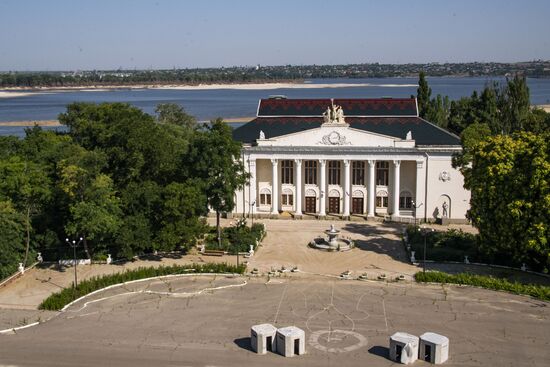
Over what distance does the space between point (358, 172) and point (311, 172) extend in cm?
455

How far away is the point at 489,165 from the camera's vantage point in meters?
43.1

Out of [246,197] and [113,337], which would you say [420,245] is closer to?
[246,197]

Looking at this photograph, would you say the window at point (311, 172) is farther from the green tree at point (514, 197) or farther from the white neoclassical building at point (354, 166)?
the green tree at point (514, 197)

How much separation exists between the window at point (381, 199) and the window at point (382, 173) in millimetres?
878

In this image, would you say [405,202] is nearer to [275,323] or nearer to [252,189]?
[252,189]

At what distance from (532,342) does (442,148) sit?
28302 millimetres

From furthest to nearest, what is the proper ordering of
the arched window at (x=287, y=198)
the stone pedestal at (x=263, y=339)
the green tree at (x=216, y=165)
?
the arched window at (x=287, y=198)
the green tree at (x=216, y=165)
the stone pedestal at (x=263, y=339)

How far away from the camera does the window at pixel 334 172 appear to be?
61.4 m

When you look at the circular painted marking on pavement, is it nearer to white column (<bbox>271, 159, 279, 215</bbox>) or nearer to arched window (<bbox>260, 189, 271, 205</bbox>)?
white column (<bbox>271, 159, 279, 215</bbox>)

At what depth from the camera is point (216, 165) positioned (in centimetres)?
4941

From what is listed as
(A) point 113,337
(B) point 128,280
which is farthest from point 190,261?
(A) point 113,337

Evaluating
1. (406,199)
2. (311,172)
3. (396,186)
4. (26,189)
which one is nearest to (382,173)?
(396,186)

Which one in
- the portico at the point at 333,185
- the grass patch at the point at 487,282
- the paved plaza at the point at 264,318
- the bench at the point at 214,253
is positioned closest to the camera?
the paved plaza at the point at 264,318

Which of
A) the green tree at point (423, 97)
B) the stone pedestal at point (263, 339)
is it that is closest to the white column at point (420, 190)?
the stone pedestal at point (263, 339)
